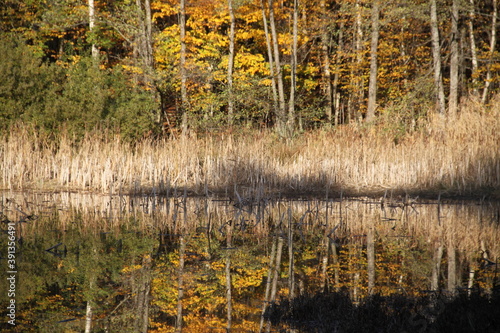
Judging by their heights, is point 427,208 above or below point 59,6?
below

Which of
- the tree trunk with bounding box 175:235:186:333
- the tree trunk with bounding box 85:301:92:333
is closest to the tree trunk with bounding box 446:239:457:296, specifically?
the tree trunk with bounding box 175:235:186:333

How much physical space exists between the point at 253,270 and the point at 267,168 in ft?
20.5

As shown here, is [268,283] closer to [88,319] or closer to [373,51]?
[88,319]

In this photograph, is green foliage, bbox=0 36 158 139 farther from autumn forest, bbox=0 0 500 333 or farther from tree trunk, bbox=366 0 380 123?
tree trunk, bbox=366 0 380 123

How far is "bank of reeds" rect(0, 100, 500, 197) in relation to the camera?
33.2ft

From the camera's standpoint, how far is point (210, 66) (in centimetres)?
1911

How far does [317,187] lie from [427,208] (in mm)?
2530

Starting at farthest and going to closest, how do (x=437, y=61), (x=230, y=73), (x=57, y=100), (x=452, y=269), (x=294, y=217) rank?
(x=230, y=73) → (x=437, y=61) → (x=57, y=100) → (x=294, y=217) → (x=452, y=269)

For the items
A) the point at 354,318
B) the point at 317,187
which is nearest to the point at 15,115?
the point at 317,187

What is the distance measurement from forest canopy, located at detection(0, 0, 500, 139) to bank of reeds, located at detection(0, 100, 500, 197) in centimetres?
257

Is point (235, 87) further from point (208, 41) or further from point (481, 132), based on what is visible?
point (481, 132)

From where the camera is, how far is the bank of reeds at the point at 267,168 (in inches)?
398

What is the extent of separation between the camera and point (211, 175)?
10.6m

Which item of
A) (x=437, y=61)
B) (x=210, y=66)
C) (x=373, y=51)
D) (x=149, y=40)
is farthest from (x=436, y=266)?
(x=149, y=40)
